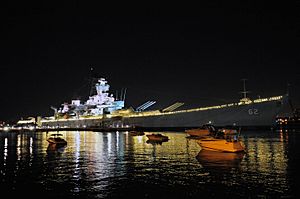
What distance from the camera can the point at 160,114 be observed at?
292 ft

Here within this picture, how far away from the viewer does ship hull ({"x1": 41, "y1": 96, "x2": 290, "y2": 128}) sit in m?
64.9

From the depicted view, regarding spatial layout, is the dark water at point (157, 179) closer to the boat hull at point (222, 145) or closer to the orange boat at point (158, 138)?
the boat hull at point (222, 145)

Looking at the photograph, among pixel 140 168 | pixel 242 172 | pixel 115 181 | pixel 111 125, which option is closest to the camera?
pixel 115 181

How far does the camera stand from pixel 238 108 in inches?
2687

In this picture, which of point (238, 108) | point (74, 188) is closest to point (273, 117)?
point (238, 108)

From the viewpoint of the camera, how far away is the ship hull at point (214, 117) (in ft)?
213

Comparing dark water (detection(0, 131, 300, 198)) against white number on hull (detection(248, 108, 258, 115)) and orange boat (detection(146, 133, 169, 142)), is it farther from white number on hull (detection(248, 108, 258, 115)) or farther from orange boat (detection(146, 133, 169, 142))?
white number on hull (detection(248, 108, 258, 115))

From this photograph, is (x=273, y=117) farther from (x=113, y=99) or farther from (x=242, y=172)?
(x=113, y=99)

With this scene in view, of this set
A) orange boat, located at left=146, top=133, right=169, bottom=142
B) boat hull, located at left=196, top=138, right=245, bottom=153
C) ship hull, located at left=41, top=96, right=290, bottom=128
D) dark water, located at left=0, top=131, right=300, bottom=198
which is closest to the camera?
dark water, located at left=0, top=131, right=300, bottom=198

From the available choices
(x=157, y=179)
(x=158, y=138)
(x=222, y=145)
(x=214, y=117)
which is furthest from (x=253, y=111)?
(x=157, y=179)

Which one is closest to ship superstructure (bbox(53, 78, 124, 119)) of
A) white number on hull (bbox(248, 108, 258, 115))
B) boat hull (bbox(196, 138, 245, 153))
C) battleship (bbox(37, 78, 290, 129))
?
battleship (bbox(37, 78, 290, 129))

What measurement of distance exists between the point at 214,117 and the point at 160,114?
64.9 ft

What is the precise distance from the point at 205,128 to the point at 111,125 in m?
55.3

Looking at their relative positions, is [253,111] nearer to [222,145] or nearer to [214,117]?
[214,117]
